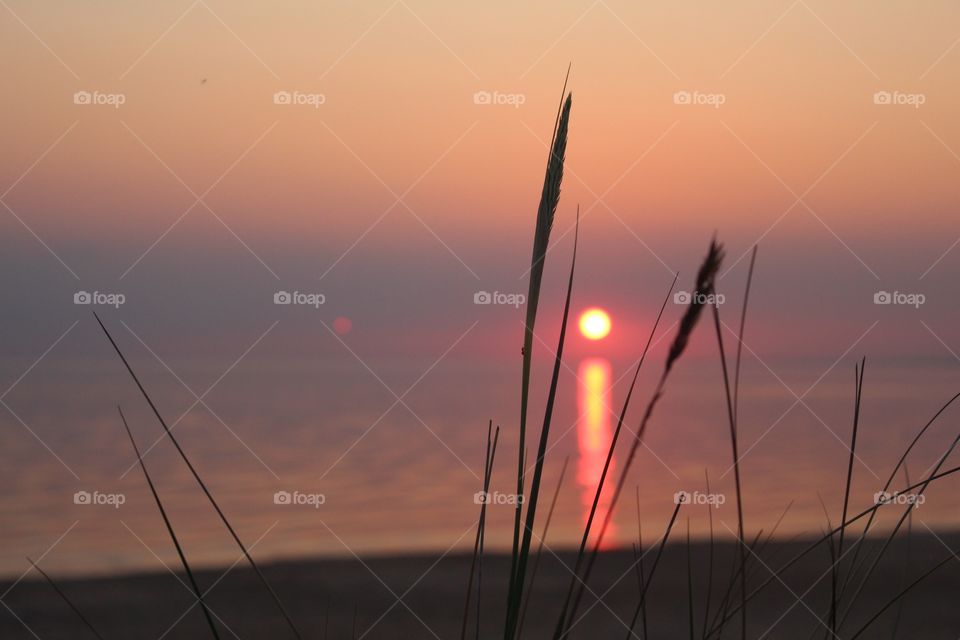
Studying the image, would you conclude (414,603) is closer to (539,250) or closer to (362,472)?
(362,472)

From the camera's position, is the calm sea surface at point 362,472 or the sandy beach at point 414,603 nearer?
the sandy beach at point 414,603

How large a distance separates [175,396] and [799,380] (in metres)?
18.1

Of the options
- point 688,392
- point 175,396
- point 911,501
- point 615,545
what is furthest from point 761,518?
point 688,392

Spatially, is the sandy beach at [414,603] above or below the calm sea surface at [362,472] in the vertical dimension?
below

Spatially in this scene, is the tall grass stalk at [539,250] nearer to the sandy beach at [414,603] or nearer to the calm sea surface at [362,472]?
the calm sea surface at [362,472]

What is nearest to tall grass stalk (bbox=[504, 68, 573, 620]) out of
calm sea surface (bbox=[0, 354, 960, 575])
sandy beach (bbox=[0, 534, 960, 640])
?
calm sea surface (bbox=[0, 354, 960, 575])

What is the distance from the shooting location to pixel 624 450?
458 inches

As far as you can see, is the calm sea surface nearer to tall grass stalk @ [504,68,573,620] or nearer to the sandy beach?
the sandy beach

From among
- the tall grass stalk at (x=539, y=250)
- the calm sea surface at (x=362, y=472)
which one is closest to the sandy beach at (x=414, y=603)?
the calm sea surface at (x=362, y=472)

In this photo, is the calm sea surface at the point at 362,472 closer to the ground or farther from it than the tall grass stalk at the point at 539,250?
farther from it

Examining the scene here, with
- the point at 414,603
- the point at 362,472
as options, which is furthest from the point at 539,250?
the point at 362,472

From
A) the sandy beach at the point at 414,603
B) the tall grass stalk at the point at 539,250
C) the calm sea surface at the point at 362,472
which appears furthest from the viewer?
the calm sea surface at the point at 362,472

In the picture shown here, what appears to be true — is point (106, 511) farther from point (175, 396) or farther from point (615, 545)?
point (175, 396)

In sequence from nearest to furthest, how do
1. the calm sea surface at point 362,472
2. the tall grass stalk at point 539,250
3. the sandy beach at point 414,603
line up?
the tall grass stalk at point 539,250, the sandy beach at point 414,603, the calm sea surface at point 362,472
